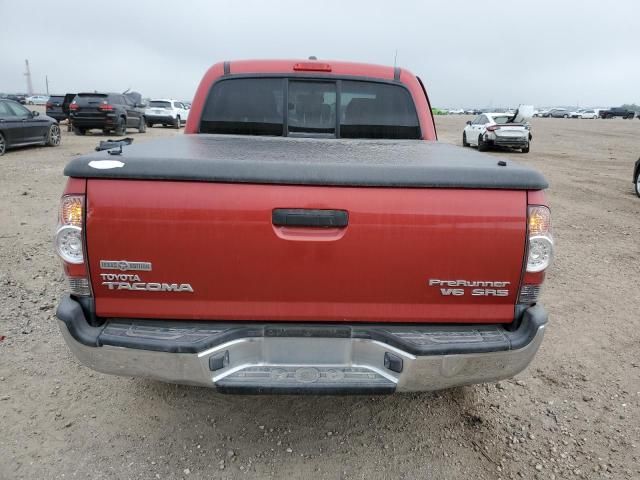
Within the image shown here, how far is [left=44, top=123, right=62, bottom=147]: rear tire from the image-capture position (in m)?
16.2

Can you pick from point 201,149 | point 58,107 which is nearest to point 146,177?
point 201,149

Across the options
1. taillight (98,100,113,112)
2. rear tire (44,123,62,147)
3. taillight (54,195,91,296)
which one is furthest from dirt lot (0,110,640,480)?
taillight (98,100,113,112)

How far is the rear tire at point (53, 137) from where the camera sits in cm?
1623

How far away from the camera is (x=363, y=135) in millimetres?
3988

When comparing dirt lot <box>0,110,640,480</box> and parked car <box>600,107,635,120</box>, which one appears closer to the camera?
dirt lot <box>0,110,640,480</box>

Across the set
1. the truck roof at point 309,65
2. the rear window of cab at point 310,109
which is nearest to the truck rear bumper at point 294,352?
the rear window of cab at point 310,109

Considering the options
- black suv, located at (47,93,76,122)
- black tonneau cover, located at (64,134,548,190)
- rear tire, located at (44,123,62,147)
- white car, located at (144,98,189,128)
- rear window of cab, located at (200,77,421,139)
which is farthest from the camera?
white car, located at (144,98,189,128)

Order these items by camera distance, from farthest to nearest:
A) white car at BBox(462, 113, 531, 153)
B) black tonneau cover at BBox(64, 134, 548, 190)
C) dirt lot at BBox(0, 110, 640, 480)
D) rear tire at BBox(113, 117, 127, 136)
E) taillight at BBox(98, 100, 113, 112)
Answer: rear tire at BBox(113, 117, 127, 136) < taillight at BBox(98, 100, 113, 112) < white car at BBox(462, 113, 531, 153) < dirt lot at BBox(0, 110, 640, 480) < black tonneau cover at BBox(64, 134, 548, 190)

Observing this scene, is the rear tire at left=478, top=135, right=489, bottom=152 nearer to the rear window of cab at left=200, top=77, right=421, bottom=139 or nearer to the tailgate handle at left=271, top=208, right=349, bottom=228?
the rear window of cab at left=200, top=77, right=421, bottom=139

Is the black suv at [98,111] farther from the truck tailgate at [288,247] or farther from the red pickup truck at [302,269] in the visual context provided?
the truck tailgate at [288,247]

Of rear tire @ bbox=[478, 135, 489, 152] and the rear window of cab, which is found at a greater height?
the rear window of cab

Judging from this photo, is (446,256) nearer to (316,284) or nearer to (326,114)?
(316,284)

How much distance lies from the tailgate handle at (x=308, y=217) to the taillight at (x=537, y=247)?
2.71 feet

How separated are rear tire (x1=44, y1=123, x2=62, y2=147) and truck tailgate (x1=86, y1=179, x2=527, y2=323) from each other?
1668cm
